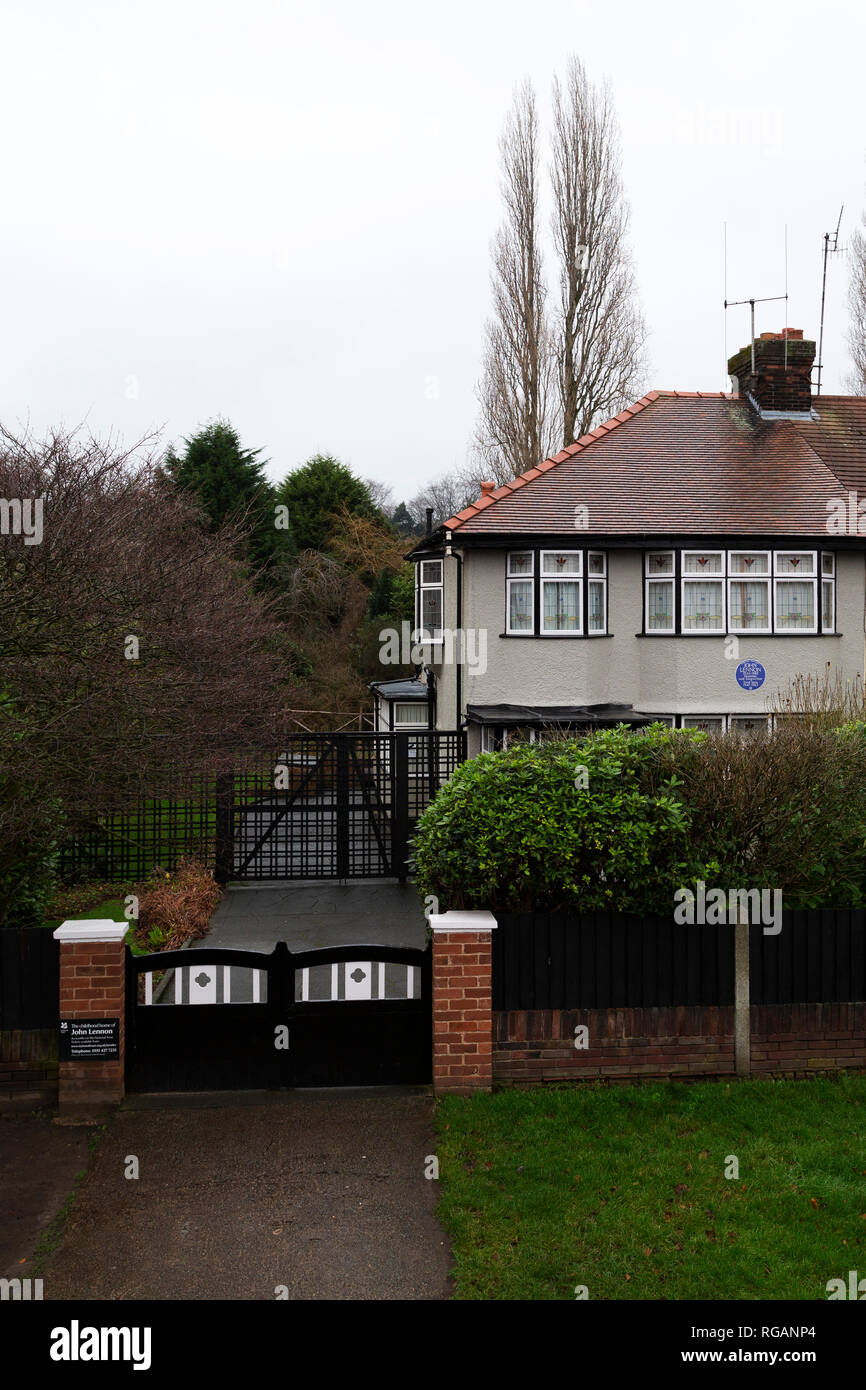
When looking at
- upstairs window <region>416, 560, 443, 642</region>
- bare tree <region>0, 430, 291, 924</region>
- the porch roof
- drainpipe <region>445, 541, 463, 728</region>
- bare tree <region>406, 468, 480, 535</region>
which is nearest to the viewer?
bare tree <region>0, 430, 291, 924</region>

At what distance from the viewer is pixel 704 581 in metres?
18.1

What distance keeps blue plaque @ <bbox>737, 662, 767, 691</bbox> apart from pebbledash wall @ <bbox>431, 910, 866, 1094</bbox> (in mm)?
10402

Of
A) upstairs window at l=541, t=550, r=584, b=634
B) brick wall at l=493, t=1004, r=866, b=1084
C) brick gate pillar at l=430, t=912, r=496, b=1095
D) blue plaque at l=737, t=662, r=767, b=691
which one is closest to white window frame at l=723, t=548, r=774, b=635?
blue plaque at l=737, t=662, r=767, b=691

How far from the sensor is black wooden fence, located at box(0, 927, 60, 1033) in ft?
24.8

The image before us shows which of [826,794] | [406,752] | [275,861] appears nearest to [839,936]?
[826,794]

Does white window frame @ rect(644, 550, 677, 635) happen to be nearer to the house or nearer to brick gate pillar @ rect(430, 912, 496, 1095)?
the house

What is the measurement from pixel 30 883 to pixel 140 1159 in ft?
11.0

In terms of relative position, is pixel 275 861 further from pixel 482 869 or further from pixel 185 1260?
pixel 185 1260

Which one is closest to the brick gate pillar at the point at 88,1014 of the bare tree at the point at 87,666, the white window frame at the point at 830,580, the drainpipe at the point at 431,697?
the bare tree at the point at 87,666

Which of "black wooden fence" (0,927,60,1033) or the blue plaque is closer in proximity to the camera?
"black wooden fence" (0,927,60,1033)

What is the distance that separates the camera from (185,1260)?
555 centimetres

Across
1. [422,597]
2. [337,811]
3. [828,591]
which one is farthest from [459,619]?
[828,591]

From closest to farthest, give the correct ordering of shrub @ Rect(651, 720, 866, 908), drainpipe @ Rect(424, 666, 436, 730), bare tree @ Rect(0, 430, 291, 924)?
shrub @ Rect(651, 720, 866, 908) < bare tree @ Rect(0, 430, 291, 924) < drainpipe @ Rect(424, 666, 436, 730)

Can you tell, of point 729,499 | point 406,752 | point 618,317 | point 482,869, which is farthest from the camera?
point 618,317
